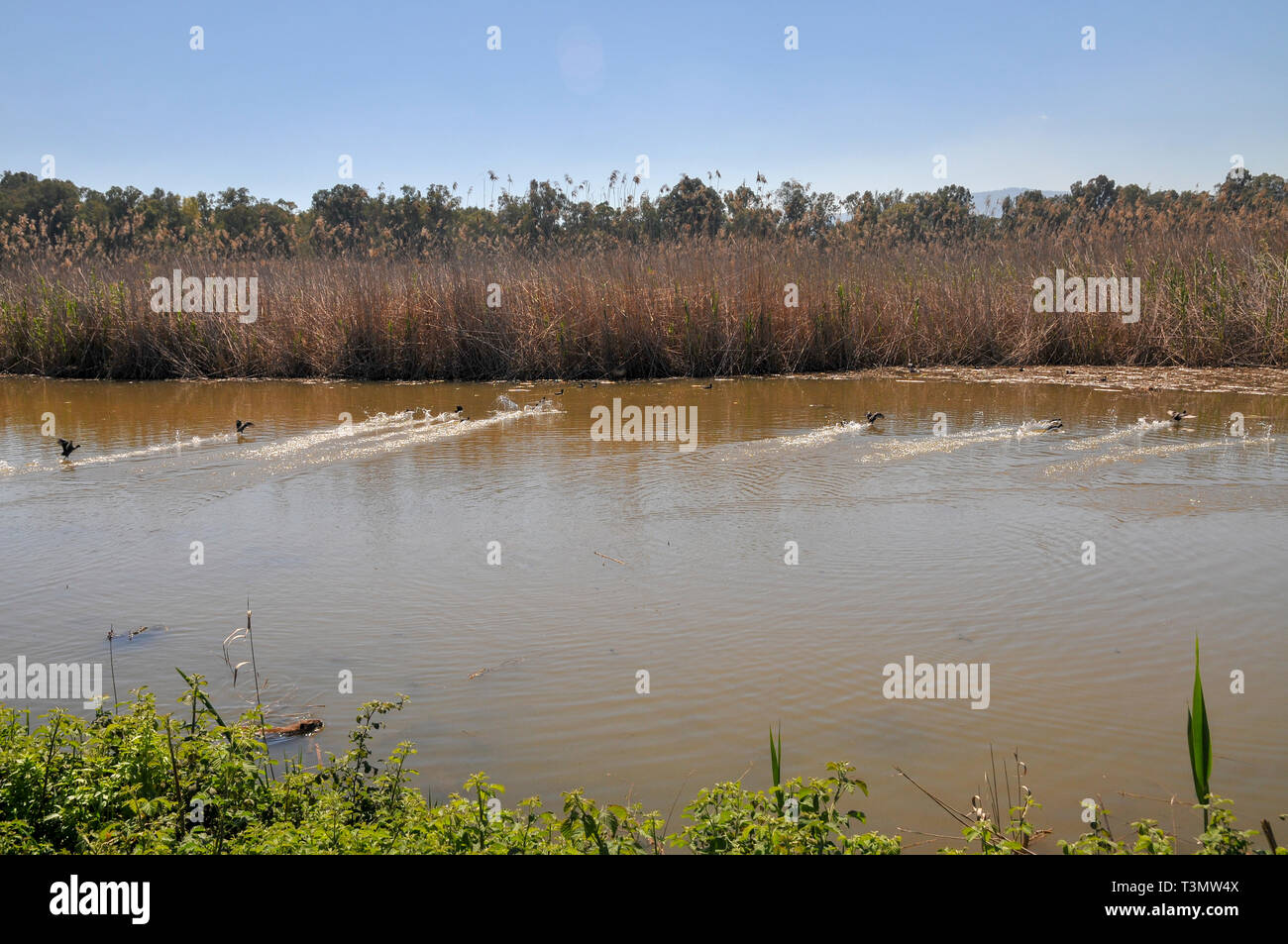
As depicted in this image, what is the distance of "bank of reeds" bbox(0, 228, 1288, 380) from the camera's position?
42.7ft

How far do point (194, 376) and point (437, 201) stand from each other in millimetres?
18711

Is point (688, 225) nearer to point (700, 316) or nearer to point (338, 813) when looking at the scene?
point (700, 316)

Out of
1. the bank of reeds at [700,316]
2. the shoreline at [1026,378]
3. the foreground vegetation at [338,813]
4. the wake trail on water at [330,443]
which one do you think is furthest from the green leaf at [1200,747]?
the bank of reeds at [700,316]

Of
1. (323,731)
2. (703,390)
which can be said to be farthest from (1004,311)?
(323,731)

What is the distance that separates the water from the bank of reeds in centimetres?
441

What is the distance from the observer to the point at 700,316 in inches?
522

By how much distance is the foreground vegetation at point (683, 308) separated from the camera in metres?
13.1

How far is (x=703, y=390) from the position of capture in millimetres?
11938

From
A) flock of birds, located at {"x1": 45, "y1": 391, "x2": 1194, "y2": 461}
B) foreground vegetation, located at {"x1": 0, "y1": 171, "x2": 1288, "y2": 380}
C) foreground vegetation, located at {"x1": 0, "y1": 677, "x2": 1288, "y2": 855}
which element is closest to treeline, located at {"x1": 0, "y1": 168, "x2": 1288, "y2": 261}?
foreground vegetation, located at {"x1": 0, "y1": 171, "x2": 1288, "y2": 380}

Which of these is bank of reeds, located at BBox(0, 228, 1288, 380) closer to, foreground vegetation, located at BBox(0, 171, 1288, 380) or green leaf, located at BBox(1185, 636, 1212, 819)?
foreground vegetation, located at BBox(0, 171, 1288, 380)

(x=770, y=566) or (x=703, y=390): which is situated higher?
(x=703, y=390)

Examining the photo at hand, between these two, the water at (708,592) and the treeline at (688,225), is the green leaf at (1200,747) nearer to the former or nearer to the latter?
the water at (708,592)

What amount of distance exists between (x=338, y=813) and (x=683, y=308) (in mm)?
11257
